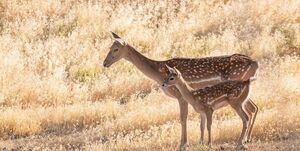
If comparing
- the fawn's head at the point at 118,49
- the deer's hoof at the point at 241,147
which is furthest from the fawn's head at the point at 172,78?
the fawn's head at the point at 118,49

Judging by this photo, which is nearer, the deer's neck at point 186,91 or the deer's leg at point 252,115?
the deer's neck at point 186,91

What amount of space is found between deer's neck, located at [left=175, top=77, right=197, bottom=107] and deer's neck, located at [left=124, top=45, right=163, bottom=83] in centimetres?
108

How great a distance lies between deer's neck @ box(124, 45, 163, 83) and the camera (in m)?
13.9

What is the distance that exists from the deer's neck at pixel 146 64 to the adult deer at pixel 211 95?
1.03 m

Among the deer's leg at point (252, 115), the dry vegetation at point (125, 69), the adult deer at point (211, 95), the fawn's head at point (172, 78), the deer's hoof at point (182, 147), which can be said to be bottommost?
the dry vegetation at point (125, 69)

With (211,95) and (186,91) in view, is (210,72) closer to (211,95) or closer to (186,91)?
(186,91)

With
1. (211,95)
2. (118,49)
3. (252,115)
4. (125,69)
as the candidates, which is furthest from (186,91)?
(125,69)

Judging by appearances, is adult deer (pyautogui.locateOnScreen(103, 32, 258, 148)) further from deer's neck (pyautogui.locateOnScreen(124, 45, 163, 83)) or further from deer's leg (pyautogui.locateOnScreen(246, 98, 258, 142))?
deer's neck (pyautogui.locateOnScreen(124, 45, 163, 83))

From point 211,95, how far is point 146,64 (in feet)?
6.65

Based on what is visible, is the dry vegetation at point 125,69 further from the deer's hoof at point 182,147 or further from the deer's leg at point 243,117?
the deer's leg at point 243,117

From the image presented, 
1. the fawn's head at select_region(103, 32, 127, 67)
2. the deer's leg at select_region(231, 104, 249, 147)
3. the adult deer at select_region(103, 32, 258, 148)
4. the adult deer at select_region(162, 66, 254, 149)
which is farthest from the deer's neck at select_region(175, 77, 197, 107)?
the fawn's head at select_region(103, 32, 127, 67)

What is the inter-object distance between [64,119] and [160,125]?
7.88 ft

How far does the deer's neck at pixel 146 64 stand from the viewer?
13.9 meters

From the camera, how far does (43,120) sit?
1619 centimetres
